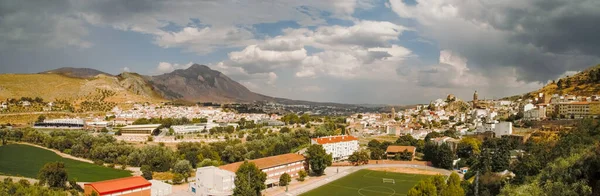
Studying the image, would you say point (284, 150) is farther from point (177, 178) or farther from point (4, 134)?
point (4, 134)

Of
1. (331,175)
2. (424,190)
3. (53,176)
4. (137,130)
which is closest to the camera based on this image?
(424,190)

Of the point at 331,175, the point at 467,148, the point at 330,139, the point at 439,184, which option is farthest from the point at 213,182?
the point at 467,148

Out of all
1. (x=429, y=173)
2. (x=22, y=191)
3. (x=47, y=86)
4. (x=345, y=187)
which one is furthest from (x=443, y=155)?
(x=47, y=86)

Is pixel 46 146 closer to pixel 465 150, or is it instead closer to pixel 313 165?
pixel 313 165

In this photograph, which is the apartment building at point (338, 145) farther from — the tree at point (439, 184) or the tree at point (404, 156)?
the tree at point (439, 184)

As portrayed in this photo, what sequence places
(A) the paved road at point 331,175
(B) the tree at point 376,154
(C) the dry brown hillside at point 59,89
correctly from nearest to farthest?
(A) the paved road at point 331,175
(B) the tree at point 376,154
(C) the dry brown hillside at point 59,89

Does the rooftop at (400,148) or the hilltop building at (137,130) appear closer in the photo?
the rooftop at (400,148)

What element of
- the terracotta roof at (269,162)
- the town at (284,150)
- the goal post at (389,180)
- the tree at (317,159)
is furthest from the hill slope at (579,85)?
the terracotta roof at (269,162)
